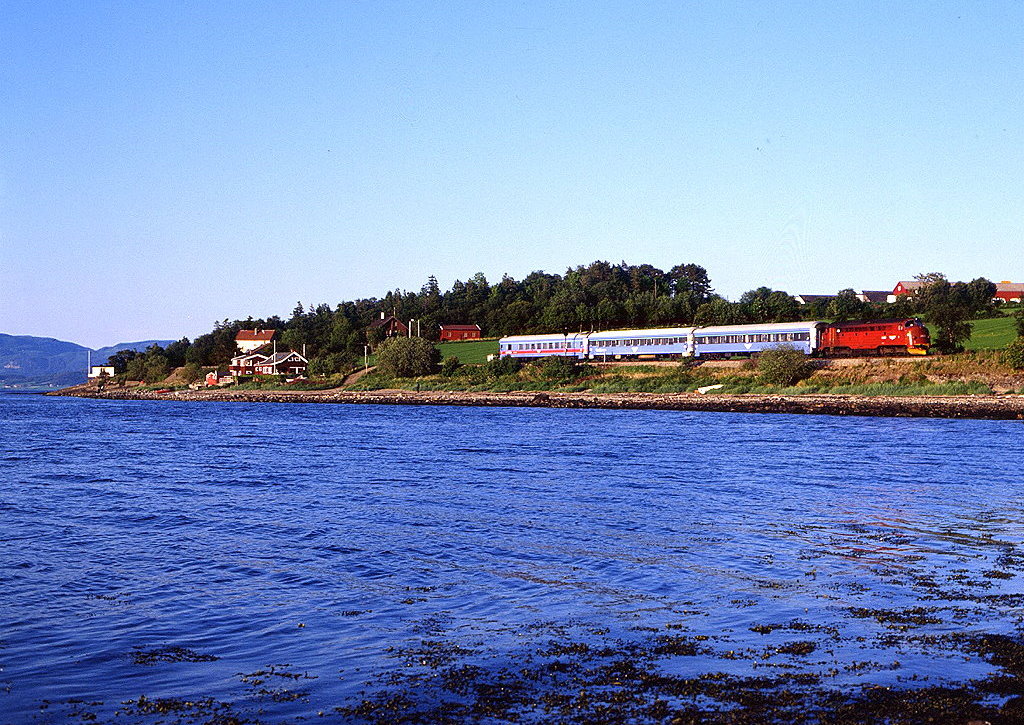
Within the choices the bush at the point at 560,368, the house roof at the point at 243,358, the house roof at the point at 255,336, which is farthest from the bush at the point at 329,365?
the bush at the point at 560,368

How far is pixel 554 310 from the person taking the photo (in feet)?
420

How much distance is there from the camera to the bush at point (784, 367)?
249 feet

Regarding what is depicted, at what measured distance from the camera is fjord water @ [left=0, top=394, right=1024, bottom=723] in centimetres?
937

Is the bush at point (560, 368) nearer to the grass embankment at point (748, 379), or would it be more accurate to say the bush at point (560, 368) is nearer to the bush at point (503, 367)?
the grass embankment at point (748, 379)

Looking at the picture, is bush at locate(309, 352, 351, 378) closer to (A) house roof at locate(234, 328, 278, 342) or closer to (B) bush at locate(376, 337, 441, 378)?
(B) bush at locate(376, 337, 441, 378)

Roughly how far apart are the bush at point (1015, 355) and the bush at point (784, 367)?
14.5 metres

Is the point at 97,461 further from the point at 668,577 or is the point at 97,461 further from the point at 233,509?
the point at 668,577

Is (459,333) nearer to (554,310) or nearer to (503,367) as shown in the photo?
(554,310)

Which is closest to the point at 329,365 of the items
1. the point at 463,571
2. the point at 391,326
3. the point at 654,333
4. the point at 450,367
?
the point at 450,367

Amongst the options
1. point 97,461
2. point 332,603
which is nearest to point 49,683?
point 332,603

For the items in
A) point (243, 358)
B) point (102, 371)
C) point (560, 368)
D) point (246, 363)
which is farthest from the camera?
point (102, 371)

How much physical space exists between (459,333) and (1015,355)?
8771 cm

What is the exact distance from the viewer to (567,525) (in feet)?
61.7

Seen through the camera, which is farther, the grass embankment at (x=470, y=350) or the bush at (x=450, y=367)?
the grass embankment at (x=470, y=350)
